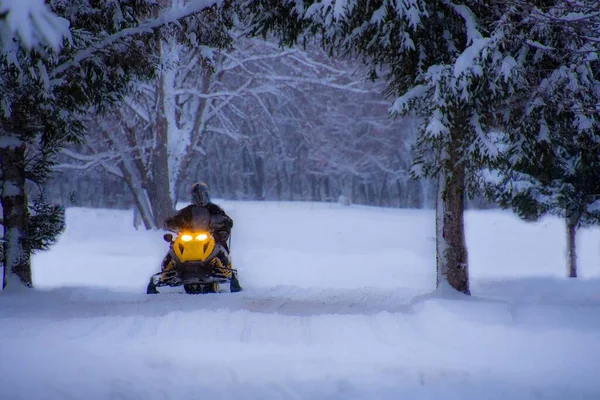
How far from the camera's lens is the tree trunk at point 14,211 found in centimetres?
1013

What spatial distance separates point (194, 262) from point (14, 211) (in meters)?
2.87

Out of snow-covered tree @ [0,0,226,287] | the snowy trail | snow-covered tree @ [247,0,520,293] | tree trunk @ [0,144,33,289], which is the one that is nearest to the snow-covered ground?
the snowy trail

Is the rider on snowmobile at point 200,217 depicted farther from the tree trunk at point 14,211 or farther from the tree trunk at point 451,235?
the tree trunk at point 451,235

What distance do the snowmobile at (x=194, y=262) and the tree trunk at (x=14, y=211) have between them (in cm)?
217

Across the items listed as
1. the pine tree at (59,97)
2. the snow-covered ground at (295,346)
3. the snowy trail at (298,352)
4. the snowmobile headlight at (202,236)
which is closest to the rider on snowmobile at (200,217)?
the snowmobile headlight at (202,236)

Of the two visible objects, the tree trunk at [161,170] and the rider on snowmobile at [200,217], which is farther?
the tree trunk at [161,170]

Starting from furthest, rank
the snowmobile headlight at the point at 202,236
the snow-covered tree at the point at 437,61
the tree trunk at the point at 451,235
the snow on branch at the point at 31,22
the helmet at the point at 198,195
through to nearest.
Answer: the helmet at the point at 198,195 → the snowmobile headlight at the point at 202,236 → the tree trunk at the point at 451,235 → the snow-covered tree at the point at 437,61 → the snow on branch at the point at 31,22

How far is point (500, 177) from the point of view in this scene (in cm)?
1465

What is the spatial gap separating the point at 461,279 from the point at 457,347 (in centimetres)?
333

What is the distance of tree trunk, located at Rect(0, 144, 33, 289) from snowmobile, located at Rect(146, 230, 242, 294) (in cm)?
217

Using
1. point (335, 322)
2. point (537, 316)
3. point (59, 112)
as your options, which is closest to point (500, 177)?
point (537, 316)

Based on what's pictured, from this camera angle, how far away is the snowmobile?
10.4m

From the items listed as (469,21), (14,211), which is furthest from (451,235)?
(14,211)

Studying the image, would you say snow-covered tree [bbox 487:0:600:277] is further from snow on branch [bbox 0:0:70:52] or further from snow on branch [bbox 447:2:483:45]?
snow on branch [bbox 0:0:70:52]
